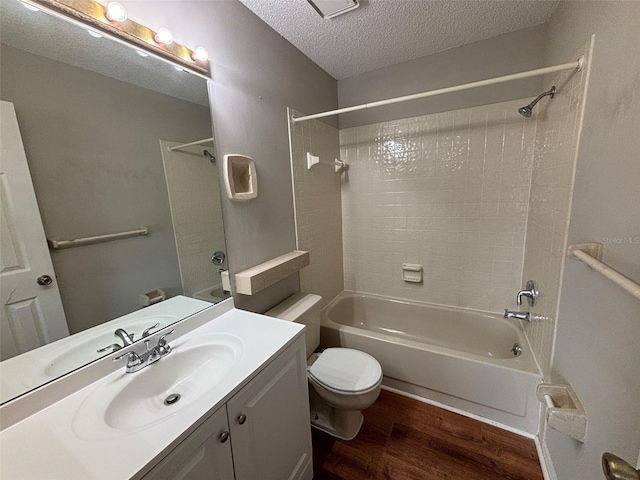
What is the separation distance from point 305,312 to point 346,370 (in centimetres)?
42

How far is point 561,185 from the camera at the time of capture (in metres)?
1.30

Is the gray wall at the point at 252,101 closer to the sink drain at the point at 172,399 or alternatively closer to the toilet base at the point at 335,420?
the sink drain at the point at 172,399

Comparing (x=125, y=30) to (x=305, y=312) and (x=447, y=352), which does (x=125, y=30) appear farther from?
(x=447, y=352)

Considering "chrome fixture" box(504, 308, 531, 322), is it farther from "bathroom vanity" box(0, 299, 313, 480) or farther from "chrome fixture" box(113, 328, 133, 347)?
"chrome fixture" box(113, 328, 133, 347)

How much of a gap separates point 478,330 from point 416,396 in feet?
2.57

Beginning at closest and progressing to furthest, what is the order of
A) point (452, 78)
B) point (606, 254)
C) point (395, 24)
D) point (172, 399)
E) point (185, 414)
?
point (185, 414)
point (606, 254)
point (172, 399)
point (395, 24)
point (452, 78)

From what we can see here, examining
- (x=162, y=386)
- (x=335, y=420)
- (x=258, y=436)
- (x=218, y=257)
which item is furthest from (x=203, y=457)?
(x=335, y=420)

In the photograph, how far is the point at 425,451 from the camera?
1444 mm

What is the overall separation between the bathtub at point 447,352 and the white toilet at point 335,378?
334 mm

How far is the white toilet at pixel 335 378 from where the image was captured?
139cm

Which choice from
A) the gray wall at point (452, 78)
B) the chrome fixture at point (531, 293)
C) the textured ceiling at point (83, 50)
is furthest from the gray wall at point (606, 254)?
the textured ceiling at point (83, 50)

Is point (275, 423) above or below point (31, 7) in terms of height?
below

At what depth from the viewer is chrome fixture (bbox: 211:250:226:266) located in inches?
52.4

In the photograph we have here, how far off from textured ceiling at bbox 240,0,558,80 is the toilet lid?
6.67 ft
